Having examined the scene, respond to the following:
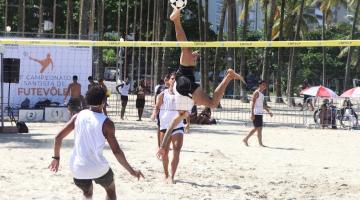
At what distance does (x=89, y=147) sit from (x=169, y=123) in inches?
149

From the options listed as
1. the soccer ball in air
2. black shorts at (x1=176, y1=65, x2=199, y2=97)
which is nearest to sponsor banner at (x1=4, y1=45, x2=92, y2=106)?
black shorts at (x1=176, y1=65, x2=199, y2=97)

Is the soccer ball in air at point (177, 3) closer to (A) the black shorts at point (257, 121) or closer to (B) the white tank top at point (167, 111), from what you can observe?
(B) the white tank top at point (167, 111)

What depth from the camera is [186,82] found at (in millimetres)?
7117

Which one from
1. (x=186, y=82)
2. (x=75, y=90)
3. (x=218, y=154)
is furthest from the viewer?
(x=75, y=90)

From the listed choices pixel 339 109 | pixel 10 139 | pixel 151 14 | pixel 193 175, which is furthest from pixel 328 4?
pixel 193 175

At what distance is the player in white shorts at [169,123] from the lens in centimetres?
827

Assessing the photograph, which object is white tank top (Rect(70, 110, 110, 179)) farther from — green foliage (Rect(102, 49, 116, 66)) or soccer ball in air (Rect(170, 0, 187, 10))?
green foliage (Rect(102, 49, 116, 66))

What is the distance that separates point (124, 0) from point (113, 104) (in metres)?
21.1

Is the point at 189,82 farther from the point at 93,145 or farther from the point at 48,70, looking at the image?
the point at 48,70

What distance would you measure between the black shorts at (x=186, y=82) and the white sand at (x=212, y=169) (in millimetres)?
1306

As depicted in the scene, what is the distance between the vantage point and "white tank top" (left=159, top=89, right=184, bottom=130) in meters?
8.80

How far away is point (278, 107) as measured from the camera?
29.6 meters

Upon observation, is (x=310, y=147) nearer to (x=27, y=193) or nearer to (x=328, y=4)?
(x=27, y=193)

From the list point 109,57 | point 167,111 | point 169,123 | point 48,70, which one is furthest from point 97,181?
point 109,57
